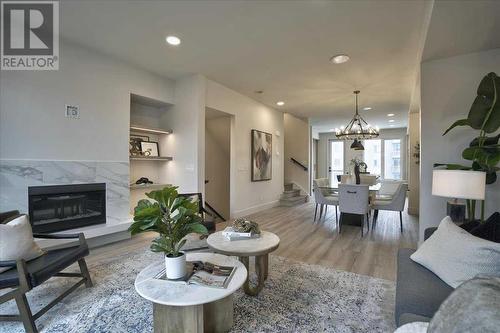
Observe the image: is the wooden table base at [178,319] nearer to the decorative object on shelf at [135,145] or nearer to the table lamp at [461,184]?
the table lamp at [461,184]

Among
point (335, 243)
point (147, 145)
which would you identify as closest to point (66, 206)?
point (147, 145)

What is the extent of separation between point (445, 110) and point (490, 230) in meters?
2.06

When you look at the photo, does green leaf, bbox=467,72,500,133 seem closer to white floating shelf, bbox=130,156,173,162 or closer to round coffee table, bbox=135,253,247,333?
round coffee table, bbox=135,253,247,333

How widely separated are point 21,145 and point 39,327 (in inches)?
83.4

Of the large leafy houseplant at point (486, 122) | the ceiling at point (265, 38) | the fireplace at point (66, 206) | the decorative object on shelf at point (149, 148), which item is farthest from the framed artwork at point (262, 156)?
the large leafy houseplant at point (486, 122)

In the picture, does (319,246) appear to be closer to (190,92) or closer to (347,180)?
(347,180)

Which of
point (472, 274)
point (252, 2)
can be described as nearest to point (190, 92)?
point (252, 2)

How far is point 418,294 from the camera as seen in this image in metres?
1.39

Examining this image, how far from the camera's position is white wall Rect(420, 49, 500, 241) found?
2.95m

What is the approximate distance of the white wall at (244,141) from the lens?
16.0ft

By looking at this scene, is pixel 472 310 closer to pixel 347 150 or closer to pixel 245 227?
pixel 245 227

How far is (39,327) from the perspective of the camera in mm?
1758

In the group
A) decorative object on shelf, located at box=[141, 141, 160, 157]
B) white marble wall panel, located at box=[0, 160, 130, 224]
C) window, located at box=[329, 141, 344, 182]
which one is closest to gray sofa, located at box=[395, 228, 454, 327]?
white marble wall panel, located at box=[0, 160, 130, 224]

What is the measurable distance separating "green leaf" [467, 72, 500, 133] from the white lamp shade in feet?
2.08
